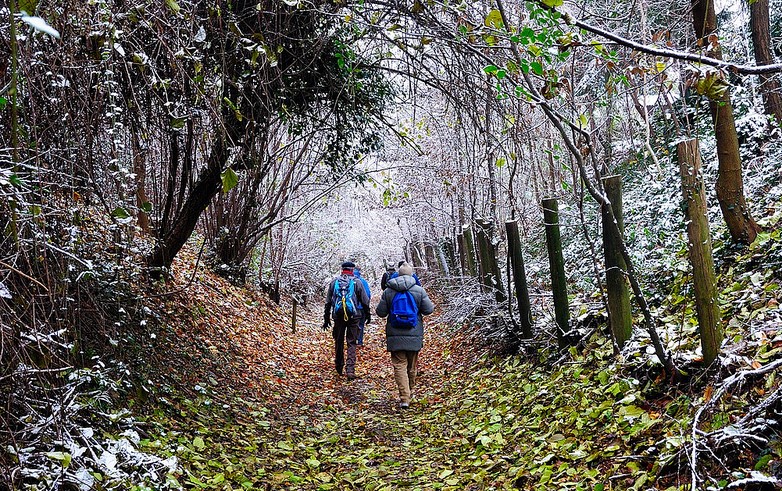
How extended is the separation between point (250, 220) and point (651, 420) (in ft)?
36.5

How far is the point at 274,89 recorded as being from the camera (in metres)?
6.94

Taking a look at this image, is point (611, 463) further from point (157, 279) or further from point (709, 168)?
point (157, 279)

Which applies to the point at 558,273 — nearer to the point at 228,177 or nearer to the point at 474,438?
the point at 474,438

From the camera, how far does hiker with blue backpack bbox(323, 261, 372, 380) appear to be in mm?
9125

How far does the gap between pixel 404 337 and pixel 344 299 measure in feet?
6.47

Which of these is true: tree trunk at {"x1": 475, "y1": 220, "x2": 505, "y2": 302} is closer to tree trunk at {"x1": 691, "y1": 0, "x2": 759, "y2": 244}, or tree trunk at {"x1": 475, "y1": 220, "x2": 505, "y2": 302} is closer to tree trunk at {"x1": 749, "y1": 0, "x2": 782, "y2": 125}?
tree trunk at {"x1": 691, "y1": 0, "x2": 759, "y2": 244}

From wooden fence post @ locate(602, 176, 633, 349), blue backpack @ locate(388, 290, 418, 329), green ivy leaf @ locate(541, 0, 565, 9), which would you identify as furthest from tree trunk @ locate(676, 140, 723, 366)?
blue backpack @ locate(388, 290, 418, 329)

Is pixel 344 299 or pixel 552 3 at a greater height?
pixel 552 3

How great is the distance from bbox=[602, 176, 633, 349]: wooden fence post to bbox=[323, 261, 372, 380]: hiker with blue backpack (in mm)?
4737

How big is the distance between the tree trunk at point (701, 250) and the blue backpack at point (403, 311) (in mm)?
4006

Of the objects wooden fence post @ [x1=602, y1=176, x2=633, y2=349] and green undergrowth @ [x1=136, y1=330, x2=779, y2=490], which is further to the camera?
wooden fence post @ [x1=602, y1=176, x2=633, y2=349]

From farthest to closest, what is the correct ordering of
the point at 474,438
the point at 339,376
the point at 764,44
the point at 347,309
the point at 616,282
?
the point at 339,376 → the point at 347,309 → the point at 764,44 → the point at 474,438 → the point at 616,282

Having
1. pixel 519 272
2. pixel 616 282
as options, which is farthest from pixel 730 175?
pixel 519 272

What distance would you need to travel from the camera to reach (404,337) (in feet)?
24.5
